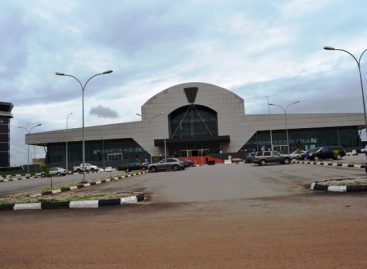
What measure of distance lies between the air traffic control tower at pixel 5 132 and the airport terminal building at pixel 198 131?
74.4ft

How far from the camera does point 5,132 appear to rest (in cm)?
11031

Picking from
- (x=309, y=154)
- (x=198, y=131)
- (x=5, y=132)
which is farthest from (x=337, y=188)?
(x=5, y=132)

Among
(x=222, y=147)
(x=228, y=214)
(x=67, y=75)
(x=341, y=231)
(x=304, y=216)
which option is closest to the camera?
(x=341, y=231)

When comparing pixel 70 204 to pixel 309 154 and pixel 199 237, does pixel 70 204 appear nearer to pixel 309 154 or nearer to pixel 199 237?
pixel 199 237

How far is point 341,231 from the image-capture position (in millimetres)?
6398

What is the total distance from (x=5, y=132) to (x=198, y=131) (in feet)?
182

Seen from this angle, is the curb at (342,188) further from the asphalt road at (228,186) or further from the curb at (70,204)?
the curb at (70,204)

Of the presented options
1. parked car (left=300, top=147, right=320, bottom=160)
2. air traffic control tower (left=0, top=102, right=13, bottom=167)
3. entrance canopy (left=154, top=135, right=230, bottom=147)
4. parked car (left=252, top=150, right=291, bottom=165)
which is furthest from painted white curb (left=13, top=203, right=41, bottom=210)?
air traffic control tower (left=0, top=102, right=13, bottom=167)

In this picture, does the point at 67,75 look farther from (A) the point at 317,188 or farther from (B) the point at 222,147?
(B) the point at 222,147

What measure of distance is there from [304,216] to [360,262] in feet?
10.9

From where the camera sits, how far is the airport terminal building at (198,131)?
83.8 m

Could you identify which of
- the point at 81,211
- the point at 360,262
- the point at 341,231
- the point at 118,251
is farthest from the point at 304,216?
the point at 81,211

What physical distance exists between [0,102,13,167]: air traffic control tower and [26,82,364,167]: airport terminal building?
22.7m

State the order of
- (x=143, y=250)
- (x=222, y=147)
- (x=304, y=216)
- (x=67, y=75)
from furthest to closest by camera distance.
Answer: (x=222, y=147), (x=67, y=75), (x=304, y=216), (x=143, y=250)
